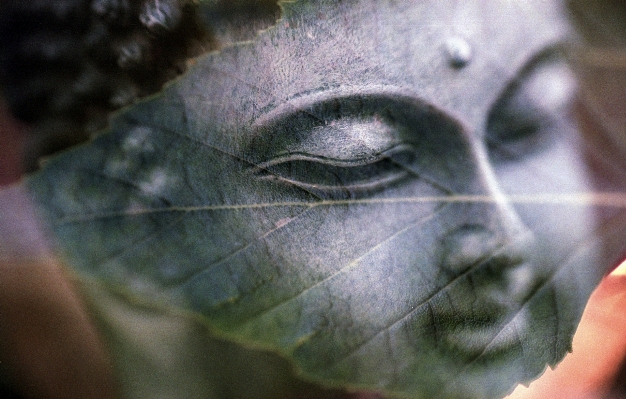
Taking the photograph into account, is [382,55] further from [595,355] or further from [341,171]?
[595,355]

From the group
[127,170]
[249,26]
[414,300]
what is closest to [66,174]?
[127,170]

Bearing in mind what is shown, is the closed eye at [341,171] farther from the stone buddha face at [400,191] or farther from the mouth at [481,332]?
the mouth at [481,332]

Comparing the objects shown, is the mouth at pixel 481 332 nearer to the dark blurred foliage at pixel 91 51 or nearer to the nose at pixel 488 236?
the nose at pixel 488 236

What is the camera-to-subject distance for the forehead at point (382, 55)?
14.0 inches

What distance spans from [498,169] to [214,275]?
9.3 inches

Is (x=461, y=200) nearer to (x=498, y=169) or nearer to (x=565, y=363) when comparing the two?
(x=498, y=169)

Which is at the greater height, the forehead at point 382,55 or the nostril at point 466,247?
the forehead at point 382,55

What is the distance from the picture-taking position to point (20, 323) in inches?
14.3

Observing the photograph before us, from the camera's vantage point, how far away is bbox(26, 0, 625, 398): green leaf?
0.36m

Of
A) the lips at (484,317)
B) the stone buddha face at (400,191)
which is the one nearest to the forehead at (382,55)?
the stone buddha face at (400,191)

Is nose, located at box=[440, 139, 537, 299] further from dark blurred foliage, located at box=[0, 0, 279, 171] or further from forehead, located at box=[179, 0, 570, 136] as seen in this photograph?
dark blurred foliage, located at box=[0, 0, 279, 171]

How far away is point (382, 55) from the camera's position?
14.5 inches

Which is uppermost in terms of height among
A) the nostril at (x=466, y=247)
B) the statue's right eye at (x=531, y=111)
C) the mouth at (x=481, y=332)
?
the statue's right eye at (x=531, y=111)

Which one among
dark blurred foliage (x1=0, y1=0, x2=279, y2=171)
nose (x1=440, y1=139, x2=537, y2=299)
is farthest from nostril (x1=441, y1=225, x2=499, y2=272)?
dark blurred foliage (x1=0, y1=0, x2=279, y2=171)
